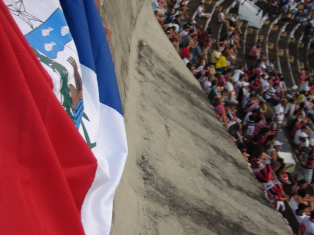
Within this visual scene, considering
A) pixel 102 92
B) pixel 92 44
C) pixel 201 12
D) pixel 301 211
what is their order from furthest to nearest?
pixel 201 12, pixel 301 211, pixel 92 44, pixel 102 92

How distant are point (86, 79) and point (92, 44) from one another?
0.48 metres

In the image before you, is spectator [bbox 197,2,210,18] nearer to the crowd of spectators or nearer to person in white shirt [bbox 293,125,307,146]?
the crowd of spectators

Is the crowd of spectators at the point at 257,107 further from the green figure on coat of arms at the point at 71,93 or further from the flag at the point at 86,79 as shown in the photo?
the green figure on coat of arms at the point at 71,93

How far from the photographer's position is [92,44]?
12.5ft

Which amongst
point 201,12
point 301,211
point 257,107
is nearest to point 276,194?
point 301,211

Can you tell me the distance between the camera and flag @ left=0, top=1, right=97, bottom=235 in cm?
188

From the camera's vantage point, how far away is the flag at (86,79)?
2.72 metres

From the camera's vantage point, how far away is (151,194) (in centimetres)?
424

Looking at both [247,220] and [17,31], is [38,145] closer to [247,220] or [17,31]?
[17,31]

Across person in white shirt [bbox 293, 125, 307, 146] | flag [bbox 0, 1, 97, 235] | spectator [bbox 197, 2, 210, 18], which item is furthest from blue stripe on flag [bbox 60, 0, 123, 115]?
spectator [bbox 197, 2, 210, 18]

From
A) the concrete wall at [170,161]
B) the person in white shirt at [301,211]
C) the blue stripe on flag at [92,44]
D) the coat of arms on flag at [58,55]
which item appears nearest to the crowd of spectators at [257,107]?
the person in white shirt at [301,211]

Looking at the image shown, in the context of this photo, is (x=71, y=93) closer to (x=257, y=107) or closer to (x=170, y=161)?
(x=170, y=161)

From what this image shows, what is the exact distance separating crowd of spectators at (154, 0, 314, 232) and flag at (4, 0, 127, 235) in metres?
4.76

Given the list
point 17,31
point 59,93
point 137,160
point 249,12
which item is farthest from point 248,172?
point 249,12
